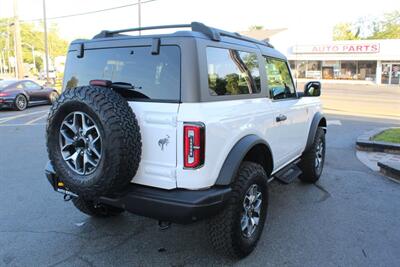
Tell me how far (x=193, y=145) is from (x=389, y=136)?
22.8 feet

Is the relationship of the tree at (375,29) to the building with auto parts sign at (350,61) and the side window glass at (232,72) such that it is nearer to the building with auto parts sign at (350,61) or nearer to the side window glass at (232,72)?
the building with auto parts sign at (350,61)

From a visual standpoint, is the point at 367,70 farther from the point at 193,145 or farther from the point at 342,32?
the point at 193,145

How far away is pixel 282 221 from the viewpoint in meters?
4.21

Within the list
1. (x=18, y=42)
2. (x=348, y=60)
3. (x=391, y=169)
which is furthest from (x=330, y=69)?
(x=391, y=169)

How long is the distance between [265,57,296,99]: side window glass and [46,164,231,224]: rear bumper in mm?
1632

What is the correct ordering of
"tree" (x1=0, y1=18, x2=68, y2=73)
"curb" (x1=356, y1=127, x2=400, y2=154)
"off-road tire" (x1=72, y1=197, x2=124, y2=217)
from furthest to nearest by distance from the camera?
"tree" (x1=0, y1=18, x2=68, y2=73) < "curb" (x1=356, y1=127, x2=400, y2=154) < "off-road tire" (x1=72, y1=197, x2=124, y2=217)

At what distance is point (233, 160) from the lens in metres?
3.10

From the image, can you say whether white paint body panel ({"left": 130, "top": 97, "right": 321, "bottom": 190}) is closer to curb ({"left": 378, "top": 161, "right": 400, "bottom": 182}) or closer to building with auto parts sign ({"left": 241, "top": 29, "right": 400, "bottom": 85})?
curb ({"left": 378, "top": 161, "right": 400, "bottom": 182})

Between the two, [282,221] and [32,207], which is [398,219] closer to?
[282,221]

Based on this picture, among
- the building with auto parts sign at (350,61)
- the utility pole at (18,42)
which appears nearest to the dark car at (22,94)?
the utility pole at (18,42)

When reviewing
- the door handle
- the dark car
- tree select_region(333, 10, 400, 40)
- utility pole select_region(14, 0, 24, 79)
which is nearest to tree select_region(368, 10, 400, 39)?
tree select_region(333, 10, 400, 40)

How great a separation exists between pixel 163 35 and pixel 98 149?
107 cm

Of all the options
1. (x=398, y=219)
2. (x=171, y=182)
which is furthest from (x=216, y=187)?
(x=398, y=219)

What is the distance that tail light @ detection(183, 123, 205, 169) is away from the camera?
2.80m
